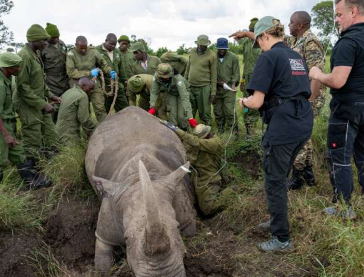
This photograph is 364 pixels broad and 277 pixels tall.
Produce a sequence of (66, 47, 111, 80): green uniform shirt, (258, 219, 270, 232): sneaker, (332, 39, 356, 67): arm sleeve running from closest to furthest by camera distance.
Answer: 1. (332, 39, 356, 67): arm sleeve
2. (258, 219, 270, 232): sneaker
3. (66, 47, 111, 80): green uniform shirt

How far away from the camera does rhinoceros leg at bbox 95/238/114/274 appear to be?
4801 mm

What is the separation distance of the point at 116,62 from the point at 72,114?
11.9ft

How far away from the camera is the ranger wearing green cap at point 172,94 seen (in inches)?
313

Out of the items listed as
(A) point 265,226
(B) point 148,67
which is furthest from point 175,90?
(A) point 265,226

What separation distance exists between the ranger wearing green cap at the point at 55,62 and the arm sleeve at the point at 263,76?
6.21 m

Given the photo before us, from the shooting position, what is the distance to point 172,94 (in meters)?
8.48

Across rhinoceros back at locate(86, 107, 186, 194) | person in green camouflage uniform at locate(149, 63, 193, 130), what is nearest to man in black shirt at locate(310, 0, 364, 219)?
rhinoceros back at locate(86, 107, 186, 194)

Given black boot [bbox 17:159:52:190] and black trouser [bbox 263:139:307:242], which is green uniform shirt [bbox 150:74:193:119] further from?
black trouser [bbox 263:139:307:242]

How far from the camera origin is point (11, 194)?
5609 mm

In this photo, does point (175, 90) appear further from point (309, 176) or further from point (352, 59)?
point (352, 59)

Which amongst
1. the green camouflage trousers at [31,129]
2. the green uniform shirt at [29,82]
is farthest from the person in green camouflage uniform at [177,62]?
the green camouflage trousers at [31,129]

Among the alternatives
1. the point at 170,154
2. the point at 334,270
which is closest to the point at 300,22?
the point at 170,154

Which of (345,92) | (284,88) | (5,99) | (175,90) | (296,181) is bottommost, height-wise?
(296,181)

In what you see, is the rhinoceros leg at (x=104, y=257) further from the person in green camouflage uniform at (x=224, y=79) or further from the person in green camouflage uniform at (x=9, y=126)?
the person in green camouflage uniform at (x=224, y=79)
